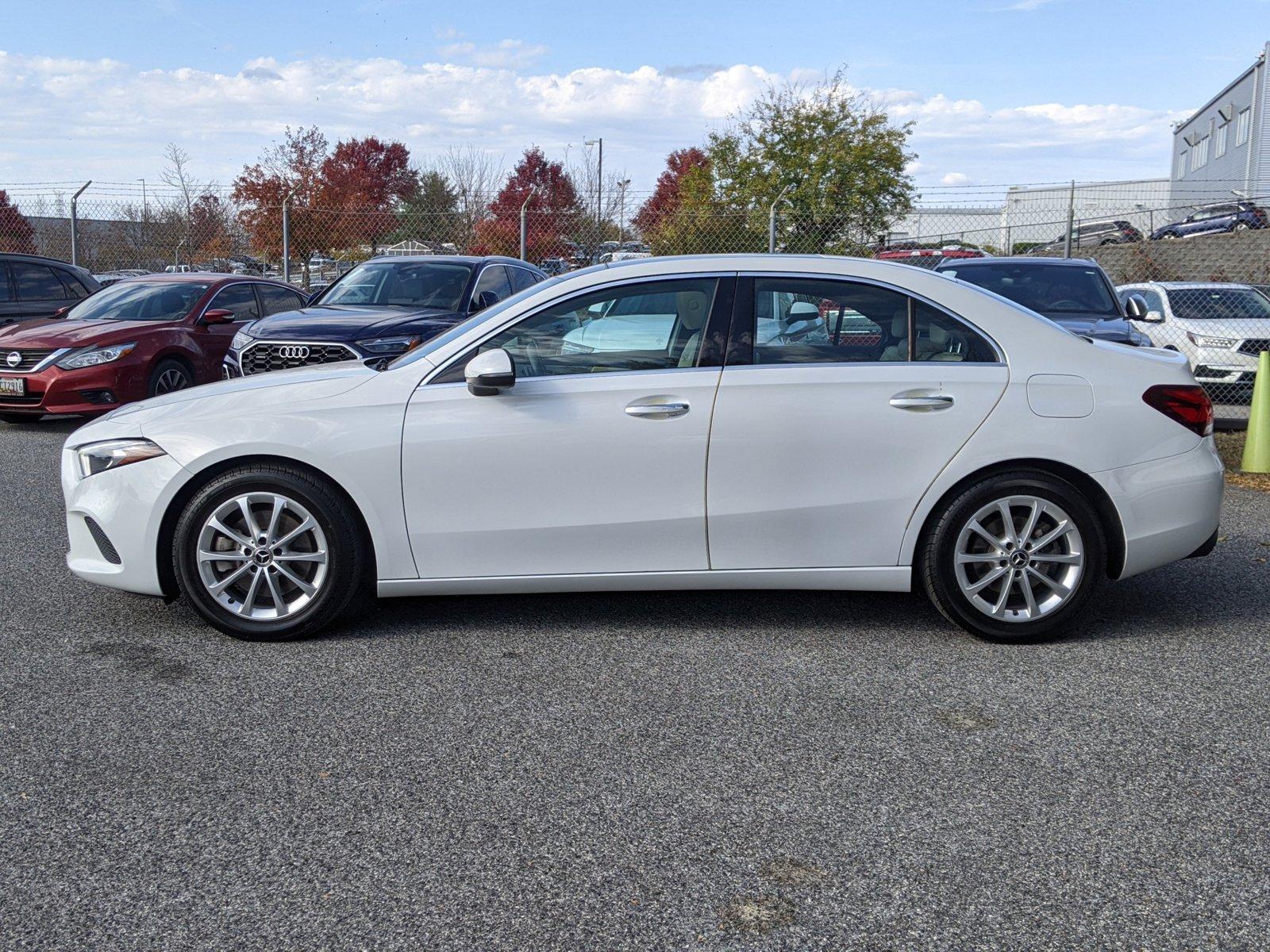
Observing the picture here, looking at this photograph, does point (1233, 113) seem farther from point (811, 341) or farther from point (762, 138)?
point (811, 341)

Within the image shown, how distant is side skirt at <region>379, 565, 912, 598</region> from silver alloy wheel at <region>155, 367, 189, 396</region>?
7.40 meters

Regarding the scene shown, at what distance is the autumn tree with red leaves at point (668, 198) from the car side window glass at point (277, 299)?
6.36 meters

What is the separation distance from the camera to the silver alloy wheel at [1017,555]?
4.88 metres

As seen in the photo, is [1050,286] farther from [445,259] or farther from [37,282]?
[37,282]

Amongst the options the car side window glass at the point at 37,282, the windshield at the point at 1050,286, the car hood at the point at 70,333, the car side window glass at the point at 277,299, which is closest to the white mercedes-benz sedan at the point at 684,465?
the windshield at the point at 1050,286

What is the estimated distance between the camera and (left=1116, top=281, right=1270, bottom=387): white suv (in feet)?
42.1

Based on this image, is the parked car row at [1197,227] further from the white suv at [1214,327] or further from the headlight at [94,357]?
the headlight at [94,357]

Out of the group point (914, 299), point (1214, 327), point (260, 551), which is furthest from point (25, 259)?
point (1214, 327)

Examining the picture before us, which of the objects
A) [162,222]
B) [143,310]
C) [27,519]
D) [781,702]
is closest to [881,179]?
[162,222]

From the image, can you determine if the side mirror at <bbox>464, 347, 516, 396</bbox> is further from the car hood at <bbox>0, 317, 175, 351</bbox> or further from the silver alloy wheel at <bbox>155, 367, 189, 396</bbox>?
the car hood at <bbox>0, 317, 175, 351</bbox>

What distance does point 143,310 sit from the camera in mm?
11914

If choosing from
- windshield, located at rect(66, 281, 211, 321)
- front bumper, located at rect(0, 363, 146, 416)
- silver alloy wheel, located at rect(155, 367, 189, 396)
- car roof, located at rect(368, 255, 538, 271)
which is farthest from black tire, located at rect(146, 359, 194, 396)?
car roof, located at rect(368, 255, 538, 271)

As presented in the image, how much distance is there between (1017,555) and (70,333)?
9548mm

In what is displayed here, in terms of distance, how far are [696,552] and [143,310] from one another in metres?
8.97
